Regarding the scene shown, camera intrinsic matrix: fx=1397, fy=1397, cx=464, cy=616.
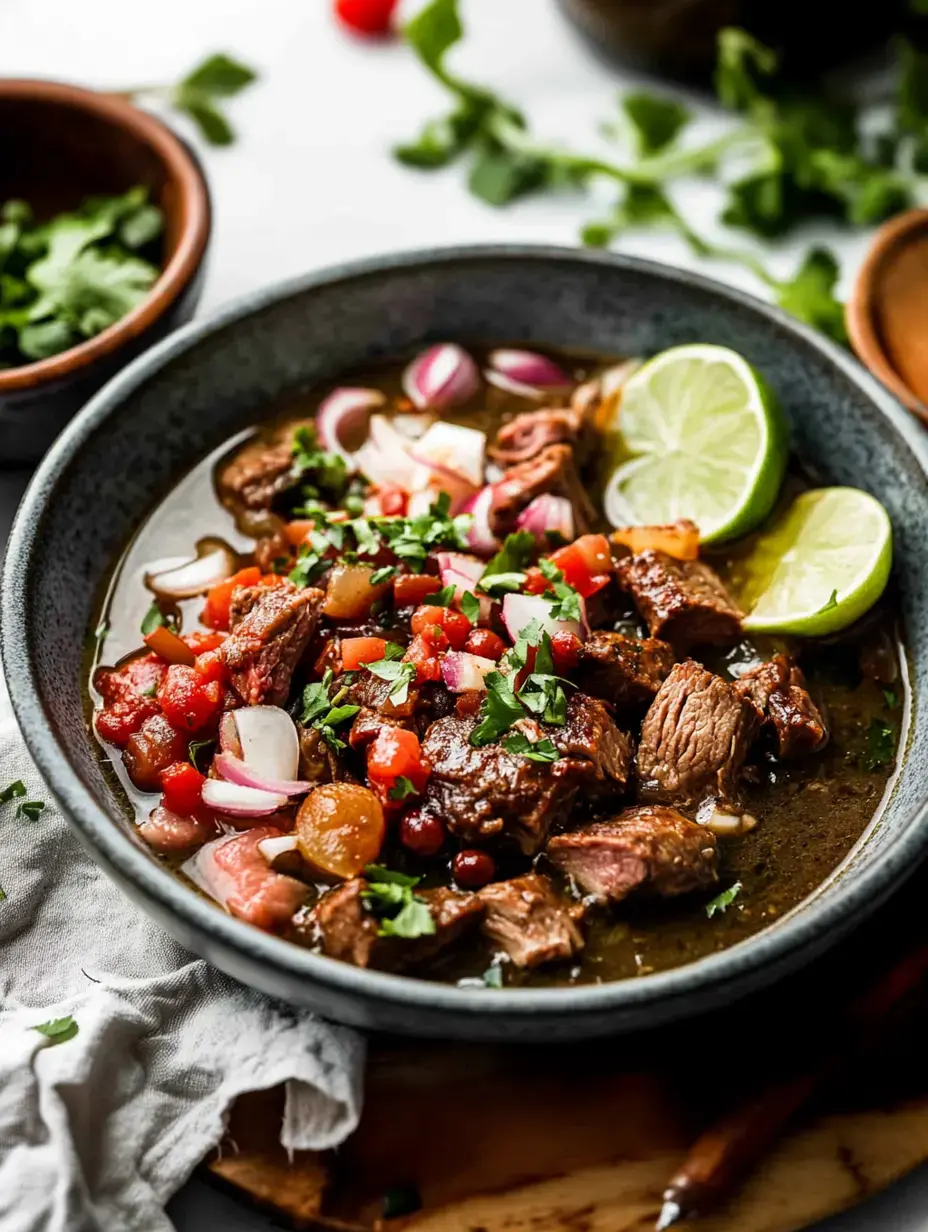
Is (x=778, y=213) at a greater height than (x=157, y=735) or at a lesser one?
greater

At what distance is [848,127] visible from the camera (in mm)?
6328

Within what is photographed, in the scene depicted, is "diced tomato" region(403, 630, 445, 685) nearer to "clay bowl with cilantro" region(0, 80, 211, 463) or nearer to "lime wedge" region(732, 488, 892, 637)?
"lime wedge" region(732, 488, 892, 637)

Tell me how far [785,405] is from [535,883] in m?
2.08

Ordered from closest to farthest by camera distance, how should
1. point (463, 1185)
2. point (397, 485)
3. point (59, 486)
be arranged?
point (463, 1185)
point (59, 486)
point (397, 485)

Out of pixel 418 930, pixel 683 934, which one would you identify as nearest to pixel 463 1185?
pixel 418 930

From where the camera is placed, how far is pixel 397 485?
4.75 metres

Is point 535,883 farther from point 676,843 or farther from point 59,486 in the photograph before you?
point 59,486

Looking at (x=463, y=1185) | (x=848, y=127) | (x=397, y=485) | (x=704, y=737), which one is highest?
(x=848, y=127)

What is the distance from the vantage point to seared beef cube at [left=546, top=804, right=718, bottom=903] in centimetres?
363

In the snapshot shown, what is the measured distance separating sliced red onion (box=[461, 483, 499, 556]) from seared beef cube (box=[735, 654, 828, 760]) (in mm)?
914

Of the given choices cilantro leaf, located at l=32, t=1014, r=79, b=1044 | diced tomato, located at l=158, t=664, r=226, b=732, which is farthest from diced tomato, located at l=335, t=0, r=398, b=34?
cilantro leaf, located at l=32, t=1014, r=79, b=1044

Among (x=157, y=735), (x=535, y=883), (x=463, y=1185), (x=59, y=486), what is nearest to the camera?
(x=463, y=1185)

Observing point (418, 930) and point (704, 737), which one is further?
point (704, 737)

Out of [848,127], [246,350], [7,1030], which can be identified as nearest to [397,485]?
[246,350]
